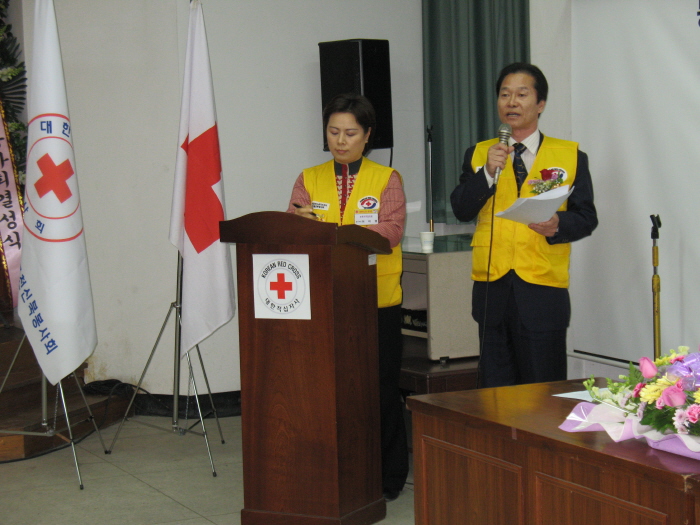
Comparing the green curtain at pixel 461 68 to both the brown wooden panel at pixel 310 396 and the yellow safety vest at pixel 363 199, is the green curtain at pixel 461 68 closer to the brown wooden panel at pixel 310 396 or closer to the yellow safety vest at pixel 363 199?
the yellow safety vest at pixel 363 199

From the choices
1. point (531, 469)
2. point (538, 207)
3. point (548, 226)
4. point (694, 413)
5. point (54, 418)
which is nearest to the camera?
point (694, 413)

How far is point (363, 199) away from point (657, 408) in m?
1.71

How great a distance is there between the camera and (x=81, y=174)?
460cm

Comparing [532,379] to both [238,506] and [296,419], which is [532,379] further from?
[238,506]

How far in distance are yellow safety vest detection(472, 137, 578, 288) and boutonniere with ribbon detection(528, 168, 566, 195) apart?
0.07 ft

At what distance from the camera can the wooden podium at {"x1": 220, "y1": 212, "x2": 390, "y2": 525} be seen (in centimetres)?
262

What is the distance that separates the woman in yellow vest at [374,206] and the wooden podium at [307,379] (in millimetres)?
207

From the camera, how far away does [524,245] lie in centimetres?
262

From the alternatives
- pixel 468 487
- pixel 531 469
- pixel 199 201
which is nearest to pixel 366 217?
pixel 199 201

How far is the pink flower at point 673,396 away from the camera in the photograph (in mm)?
1361

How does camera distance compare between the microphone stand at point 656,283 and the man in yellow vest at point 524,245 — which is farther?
the microphone stand at point 656,283

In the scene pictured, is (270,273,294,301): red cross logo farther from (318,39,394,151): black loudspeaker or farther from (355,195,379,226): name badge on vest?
(318,39,394,151): black loudspeaker

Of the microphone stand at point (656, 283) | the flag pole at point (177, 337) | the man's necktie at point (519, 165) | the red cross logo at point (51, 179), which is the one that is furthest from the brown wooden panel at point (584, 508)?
the red cross logo at point (51, 179)

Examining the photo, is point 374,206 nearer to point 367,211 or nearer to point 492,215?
point 367,211
